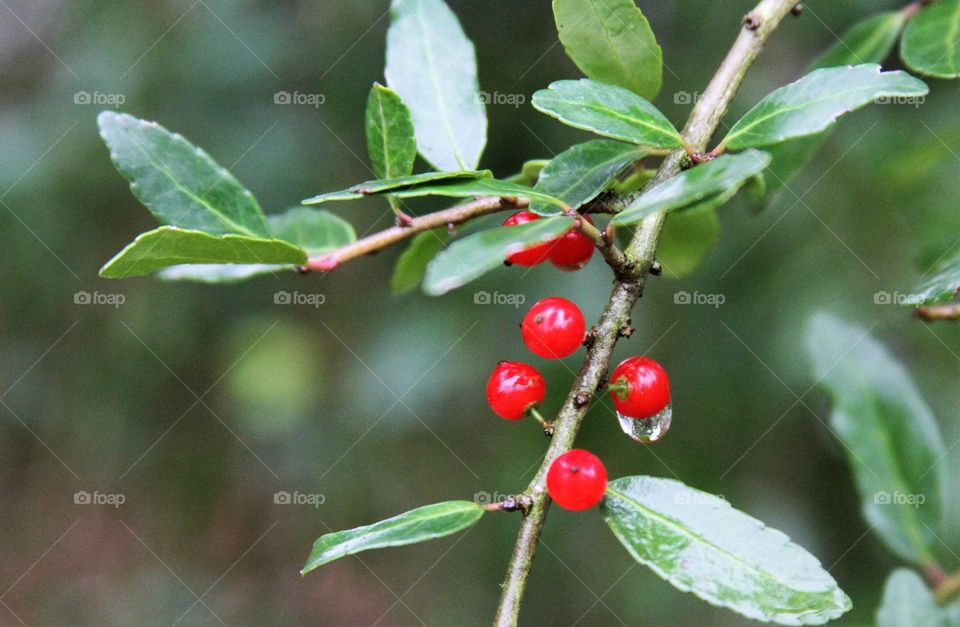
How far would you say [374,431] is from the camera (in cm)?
257

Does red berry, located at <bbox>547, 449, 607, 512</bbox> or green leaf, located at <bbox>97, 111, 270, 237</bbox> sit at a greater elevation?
green leaf, located at <bbox>97, 111, 270, 237</bbox>

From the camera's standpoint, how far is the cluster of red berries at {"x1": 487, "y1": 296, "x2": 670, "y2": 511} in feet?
2.79

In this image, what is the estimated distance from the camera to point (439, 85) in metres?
1.18

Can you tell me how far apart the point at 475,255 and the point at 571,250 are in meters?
0.35

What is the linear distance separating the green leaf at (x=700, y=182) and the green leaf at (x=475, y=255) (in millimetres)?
83

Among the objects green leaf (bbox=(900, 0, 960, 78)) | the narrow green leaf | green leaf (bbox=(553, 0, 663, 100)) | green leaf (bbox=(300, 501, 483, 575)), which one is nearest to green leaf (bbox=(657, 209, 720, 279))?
green leaf (bbox=(553, 0, 663, 100))

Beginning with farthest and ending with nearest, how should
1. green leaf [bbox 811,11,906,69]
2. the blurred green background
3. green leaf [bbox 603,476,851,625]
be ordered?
the blurred green background, green leaf [bbox 811,11,906,69], green leaf [bbox 603,476,851,625]

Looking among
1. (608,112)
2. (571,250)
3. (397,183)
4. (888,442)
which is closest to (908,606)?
Answer: (888,442)

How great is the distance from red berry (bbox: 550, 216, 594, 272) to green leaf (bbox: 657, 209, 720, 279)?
277 millimetres

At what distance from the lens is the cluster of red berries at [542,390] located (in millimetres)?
850

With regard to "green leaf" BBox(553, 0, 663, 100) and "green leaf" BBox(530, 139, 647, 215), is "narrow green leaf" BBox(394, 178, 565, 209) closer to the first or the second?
"green leaf" BBox(530, 139, 647, 215)

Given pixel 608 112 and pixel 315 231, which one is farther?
pixel 315 231

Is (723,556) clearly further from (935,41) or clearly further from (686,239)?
(935,41)

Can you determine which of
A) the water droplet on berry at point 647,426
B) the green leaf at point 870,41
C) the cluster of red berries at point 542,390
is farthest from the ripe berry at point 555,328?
the green leaf at point 870,41
